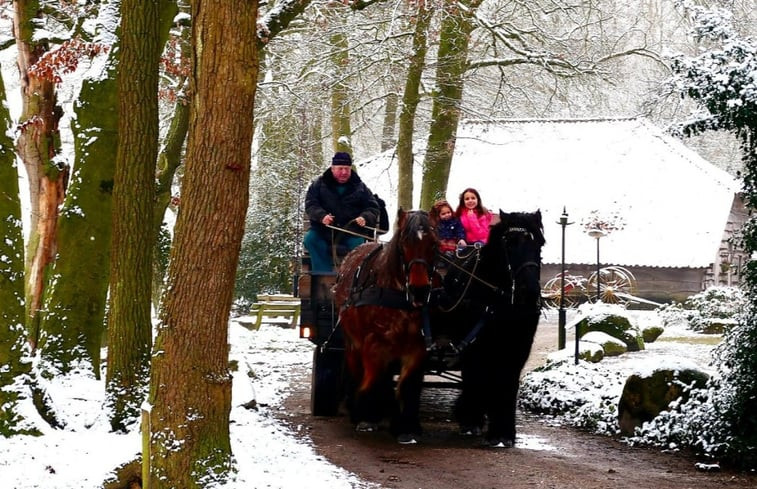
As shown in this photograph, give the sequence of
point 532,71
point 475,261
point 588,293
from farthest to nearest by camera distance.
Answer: point 588,293
point 532,71
point 475,261

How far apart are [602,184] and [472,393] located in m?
21.6

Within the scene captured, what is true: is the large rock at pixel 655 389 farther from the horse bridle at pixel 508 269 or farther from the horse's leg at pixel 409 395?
the horse's leg at pixel 409 395

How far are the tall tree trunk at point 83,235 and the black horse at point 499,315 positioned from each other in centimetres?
342

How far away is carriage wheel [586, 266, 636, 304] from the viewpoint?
25500 mm

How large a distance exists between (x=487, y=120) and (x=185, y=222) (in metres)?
14.5

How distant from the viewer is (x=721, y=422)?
8.34 m

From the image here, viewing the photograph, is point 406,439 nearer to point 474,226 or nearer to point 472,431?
point 472,431

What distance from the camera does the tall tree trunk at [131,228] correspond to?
8.12 meters

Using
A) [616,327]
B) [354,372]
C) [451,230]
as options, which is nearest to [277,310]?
[616,327]

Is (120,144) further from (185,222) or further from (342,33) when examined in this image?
(342,33)

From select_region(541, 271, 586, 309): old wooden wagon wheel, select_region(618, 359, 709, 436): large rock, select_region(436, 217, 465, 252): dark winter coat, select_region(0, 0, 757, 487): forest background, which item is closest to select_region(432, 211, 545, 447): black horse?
select_region(436, 217, 465, 252): dark winter coat

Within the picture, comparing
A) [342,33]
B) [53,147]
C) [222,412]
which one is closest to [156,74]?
[222,412]

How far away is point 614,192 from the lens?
2920 cm

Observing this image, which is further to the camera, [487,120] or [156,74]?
[487,120]
